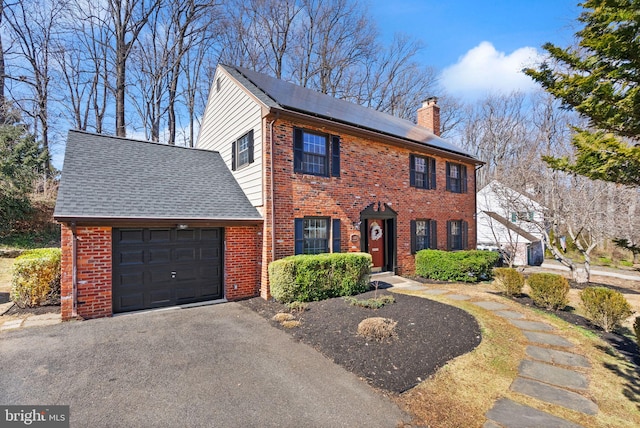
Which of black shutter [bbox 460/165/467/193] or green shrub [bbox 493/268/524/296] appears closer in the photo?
green shrub [bbox 493/268/524/296]

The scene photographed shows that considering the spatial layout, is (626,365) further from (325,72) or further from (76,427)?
(325,72)

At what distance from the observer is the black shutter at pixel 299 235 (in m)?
8.48

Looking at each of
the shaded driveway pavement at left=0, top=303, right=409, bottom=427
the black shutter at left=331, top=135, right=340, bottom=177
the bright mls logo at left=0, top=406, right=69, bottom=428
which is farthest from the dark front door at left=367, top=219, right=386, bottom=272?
the bright mls logo at left=0, top=406, right=69, bottom=428

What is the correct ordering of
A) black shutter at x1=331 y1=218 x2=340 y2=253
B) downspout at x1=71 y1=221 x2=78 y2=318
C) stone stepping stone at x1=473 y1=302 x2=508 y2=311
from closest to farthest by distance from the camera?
downspout at x1=71 y1=221 x2=78 y2=318 < stone stepping stone at x1=473 y1=302 x2=508 y2=311 < black shutter at x1=331 y1=218 x2=340 y2=253

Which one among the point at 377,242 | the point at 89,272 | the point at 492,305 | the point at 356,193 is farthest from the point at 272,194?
the point at 492,305

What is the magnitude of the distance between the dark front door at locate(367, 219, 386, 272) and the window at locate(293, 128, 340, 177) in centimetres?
258

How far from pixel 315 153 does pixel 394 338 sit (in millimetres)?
5924

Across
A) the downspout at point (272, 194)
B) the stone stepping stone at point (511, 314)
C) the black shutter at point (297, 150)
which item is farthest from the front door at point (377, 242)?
the stone stepping stone at point (511, 314)

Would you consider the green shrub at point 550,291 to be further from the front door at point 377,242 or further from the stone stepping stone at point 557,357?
the front door at point 377,242

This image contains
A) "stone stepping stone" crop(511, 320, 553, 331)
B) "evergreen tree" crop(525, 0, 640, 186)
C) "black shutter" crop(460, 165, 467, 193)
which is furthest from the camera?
"black shutter" crop(460, 165, 467, 193)

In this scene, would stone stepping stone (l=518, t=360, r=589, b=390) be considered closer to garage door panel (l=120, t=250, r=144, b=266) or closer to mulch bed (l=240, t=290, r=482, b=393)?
mulch bed (l=240, t=290, r=482, b=393)

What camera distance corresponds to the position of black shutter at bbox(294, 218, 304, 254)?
8484mm

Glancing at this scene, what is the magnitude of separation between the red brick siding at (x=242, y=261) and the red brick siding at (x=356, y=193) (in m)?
0.49

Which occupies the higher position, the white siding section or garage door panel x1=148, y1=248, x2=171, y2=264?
the white siding section
